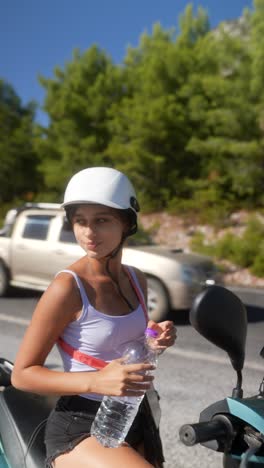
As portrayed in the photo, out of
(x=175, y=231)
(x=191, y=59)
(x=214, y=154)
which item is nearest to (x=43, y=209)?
(x=175, y=231)

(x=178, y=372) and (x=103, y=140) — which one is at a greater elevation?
(x=103, y=140)

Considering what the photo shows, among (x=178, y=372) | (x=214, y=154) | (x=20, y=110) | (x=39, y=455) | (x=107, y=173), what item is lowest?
(x=178, y=372)

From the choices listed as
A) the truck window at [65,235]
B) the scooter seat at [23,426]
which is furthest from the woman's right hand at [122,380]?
the truck window at [65,235]

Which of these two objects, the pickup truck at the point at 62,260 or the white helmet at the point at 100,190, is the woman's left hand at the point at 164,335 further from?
the pickup truck at the point at 62,260

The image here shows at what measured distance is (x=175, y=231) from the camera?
21.6m

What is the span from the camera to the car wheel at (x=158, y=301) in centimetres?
788

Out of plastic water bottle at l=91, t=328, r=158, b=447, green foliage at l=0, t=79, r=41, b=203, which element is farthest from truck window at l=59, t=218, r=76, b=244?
green foliage at l=0, t=79, r=41, b=203

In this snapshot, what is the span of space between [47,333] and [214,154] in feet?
70.6

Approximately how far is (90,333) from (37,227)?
7.88m

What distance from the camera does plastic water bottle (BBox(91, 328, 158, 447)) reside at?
5.46 ft

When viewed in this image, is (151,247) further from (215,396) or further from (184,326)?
(215,396)

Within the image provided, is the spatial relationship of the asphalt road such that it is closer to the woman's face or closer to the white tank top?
the white tank top

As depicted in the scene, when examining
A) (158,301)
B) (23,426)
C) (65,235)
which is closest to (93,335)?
(23,426)

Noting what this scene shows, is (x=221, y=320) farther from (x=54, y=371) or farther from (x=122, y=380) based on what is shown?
(x=54, y=371)
